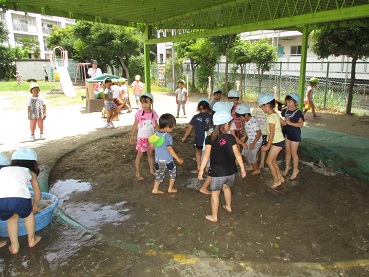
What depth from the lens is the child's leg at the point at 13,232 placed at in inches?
128

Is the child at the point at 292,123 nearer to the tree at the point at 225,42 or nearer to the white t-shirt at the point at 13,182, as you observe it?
the white t-shirt at the point at 13,182

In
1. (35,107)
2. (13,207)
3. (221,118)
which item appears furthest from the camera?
(35,107)

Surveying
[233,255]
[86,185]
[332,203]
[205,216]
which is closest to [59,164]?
[86,185]

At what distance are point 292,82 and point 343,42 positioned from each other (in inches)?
217

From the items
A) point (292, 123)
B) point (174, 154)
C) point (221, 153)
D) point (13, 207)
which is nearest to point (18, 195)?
point (13, 207)

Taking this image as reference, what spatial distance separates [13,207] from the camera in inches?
122

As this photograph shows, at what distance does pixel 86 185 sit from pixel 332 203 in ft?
13.1

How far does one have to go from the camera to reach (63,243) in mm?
3471

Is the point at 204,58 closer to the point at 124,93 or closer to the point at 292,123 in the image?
the point at 124,93

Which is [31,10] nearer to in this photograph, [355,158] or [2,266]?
[2,266]

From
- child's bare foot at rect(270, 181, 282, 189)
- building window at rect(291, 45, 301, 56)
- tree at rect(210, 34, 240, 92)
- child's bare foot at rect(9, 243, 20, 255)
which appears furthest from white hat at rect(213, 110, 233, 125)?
building window at rect(291, 45, 301, 56)

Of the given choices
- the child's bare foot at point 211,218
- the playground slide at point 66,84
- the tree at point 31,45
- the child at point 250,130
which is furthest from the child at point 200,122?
the tree at point 31,45

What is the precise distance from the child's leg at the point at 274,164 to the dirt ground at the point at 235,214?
0.48ft

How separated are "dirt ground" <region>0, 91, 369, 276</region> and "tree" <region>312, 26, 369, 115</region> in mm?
6740
